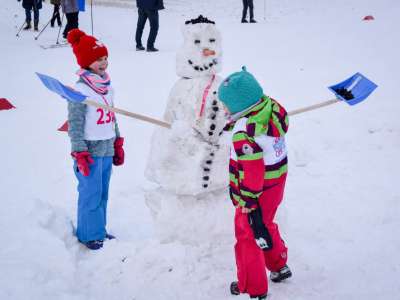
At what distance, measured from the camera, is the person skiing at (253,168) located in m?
2.25

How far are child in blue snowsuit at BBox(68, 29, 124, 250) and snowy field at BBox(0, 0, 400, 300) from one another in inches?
7.8

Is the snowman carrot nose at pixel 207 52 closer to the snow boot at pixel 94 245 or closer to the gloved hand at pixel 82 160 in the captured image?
the gloved hand at pixel 82 160

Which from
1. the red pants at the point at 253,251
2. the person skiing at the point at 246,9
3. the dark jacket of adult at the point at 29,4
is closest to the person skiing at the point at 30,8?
the dark jacket of adult at the point at 29,4

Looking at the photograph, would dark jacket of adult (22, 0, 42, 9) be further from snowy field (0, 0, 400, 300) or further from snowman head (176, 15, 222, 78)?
snowman head (176, 15, 222, 78)

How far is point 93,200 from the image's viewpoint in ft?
10.1

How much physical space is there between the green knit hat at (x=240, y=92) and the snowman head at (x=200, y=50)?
63 cm

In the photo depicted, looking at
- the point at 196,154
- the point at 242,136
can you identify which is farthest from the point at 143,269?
the point at 242,136

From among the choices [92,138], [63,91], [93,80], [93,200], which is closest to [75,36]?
[93,80]

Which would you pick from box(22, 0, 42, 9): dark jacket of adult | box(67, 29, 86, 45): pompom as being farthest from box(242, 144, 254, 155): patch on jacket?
box(22, 0, 42, 9): dark jacket of adult

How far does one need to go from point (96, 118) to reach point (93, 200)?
1.92ft

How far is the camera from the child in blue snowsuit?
2.84 metres

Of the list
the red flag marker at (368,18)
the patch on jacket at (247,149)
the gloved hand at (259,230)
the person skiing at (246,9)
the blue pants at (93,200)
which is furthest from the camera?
the person skiing at (246,9)

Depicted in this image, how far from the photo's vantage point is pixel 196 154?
2.90 meters

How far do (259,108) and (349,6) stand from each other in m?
12.4
